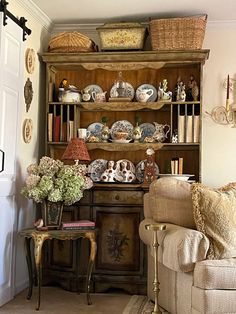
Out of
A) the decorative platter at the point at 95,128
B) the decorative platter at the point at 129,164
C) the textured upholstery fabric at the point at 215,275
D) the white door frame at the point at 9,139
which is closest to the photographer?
the textured upholstery fabric at the point at 215,275

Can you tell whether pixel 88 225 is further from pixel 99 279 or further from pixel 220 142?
pixel 220 142

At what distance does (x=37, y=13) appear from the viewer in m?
4.19

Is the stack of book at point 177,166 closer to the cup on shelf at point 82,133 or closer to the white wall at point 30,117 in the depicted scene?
the cup on shelf at point 82,133

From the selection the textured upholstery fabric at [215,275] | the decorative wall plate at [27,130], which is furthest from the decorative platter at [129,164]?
the textured upholstery fabric at [215,275]

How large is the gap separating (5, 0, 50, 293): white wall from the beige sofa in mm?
1132

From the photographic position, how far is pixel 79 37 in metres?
4.29

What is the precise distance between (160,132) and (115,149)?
45 cm

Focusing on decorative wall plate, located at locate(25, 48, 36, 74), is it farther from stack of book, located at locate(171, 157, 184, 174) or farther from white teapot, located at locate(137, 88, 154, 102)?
stack of book, located at locate(171, 157, 184, 174)

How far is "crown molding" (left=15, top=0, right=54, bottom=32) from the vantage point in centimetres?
391

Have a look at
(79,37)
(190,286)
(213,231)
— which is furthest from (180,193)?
(79,37)

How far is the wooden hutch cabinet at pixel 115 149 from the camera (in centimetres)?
402

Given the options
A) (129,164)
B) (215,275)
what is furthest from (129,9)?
(215,275)

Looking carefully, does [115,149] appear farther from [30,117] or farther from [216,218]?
[216,218]

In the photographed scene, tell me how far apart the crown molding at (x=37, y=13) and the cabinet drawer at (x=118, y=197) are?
5.49 feet
